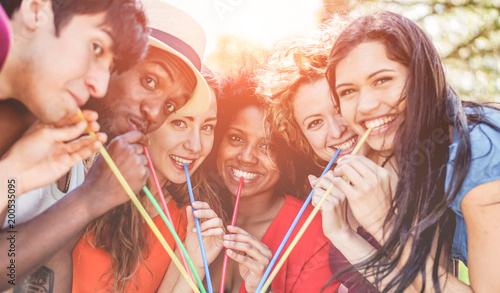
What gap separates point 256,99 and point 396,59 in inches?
27.4

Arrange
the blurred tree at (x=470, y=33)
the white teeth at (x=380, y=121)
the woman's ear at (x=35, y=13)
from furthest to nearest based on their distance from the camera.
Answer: the blurred tree at (x=470, y=33) → the white teeth at (x=380, y=121) → the woman's ear at (x=35, y=13)

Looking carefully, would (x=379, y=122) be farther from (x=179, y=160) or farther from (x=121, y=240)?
(x=121, y=240)

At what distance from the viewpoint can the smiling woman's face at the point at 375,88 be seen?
121 centimetres

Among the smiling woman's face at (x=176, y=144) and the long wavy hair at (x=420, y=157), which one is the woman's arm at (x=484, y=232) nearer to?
the long wavy hair at (x=420, y=157)

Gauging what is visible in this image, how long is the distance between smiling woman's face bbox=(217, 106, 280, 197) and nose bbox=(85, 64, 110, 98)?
787 millimetres

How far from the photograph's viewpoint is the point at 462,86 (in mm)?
4023

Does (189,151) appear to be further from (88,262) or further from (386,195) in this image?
(386,195)

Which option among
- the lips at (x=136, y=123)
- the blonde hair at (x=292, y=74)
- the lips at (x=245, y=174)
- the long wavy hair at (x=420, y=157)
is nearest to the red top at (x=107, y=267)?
the lips at (x=245, y=174)

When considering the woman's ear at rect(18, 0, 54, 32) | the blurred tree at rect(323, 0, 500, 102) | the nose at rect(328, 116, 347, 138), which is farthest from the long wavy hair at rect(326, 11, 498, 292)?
the blurred tree at rect(323, 0, 500, 102)

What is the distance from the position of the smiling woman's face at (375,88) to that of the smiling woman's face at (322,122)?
209 millimetres

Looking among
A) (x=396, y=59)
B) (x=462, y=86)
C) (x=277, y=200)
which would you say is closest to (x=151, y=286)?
(x=277, y=200)

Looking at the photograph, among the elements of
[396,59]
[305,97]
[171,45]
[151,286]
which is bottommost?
[151,286]

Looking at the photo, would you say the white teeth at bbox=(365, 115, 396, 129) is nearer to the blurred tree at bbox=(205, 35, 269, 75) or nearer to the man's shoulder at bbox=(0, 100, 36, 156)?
the blurred tree at bbox=(205, 35, 269, 75)

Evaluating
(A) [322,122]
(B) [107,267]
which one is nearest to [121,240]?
(B) [107,267]
